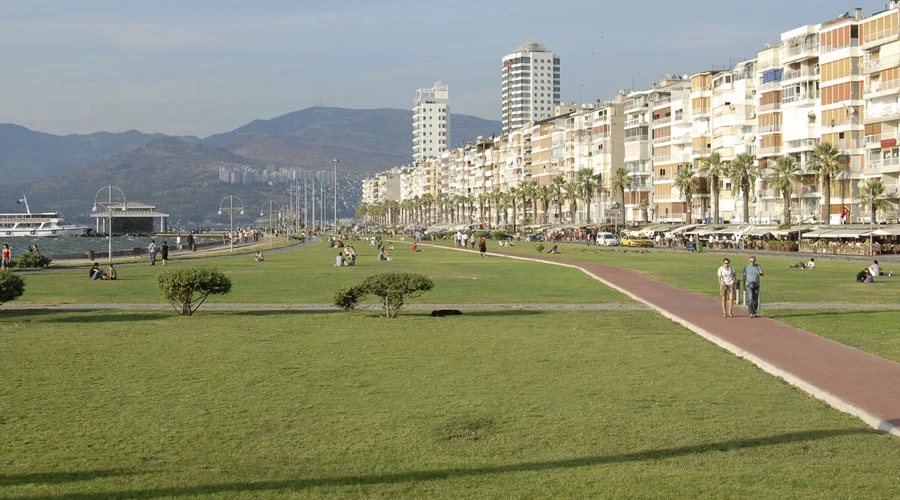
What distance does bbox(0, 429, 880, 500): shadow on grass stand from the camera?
897cm

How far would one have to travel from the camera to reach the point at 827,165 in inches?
3172

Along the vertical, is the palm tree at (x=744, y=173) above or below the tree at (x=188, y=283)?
above

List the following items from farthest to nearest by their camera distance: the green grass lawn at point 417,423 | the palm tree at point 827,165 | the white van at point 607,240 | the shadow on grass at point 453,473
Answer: the white van at point 607,240, the palm tree at point 827,165, the green grass lawn at point 417,423, the shadow on grass at point 453,473

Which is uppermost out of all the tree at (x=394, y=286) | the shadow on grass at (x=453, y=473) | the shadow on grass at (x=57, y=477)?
the tree at (x=394, y=286)

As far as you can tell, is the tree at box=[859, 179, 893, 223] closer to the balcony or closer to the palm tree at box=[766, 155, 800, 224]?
the palm tree at box=[766, 155, 800, 224]

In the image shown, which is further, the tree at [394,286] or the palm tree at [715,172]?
the palm tree at [715,172]

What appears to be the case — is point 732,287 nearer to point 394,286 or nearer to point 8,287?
point 394,286

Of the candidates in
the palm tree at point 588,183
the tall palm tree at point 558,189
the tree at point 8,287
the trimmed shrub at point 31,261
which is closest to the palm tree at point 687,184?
the palm tree at point 588,183

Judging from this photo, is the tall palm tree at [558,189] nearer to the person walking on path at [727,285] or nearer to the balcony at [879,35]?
the balcony at [879,35]

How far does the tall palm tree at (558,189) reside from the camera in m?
148

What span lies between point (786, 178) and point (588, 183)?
48.7 meters

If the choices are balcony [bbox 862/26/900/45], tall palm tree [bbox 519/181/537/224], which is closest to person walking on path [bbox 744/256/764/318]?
balcony [bbox 862/26/900/45]

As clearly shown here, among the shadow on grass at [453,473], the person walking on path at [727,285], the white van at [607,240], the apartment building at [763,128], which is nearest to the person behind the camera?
the shadow on grass at [453,473]

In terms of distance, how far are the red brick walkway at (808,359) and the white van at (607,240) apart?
67881mm
